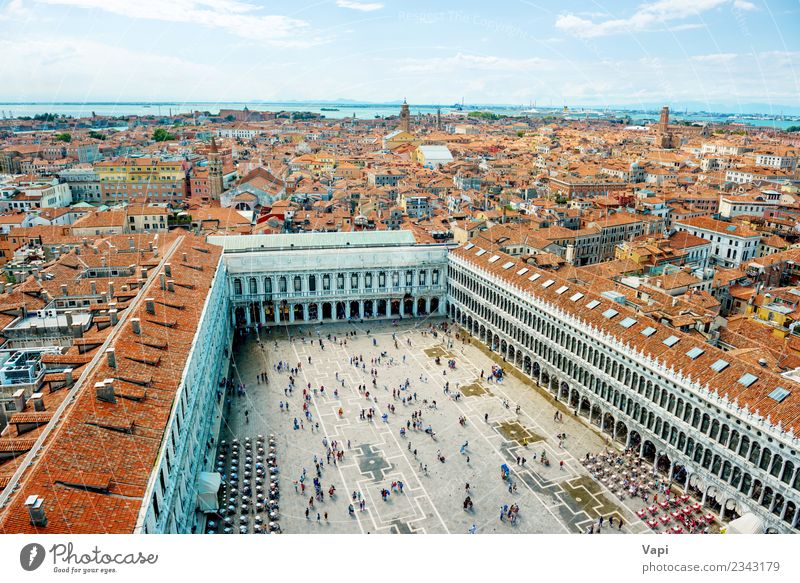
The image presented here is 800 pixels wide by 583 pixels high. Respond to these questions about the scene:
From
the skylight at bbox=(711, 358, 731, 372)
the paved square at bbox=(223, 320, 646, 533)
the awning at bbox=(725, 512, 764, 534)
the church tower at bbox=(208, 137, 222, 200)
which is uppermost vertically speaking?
the church tower at bbox=(208, 137, 222, 200)

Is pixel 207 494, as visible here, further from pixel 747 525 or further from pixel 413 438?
pixel 747 525

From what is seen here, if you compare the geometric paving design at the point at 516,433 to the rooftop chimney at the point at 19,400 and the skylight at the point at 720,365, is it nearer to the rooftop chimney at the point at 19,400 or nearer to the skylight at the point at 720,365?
the skylight at the point at 720,365

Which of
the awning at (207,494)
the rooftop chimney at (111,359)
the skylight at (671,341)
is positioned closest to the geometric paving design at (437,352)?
the skylight at (671,341)

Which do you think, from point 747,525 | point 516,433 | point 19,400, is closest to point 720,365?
point 747,525

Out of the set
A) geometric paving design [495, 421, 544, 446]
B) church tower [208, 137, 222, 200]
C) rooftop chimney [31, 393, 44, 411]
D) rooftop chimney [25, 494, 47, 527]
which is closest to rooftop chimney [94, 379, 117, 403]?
rooftop chimney [31, 393, 44, 411]

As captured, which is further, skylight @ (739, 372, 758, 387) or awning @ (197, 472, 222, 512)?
skylight @ (739, 372, 758, 387)

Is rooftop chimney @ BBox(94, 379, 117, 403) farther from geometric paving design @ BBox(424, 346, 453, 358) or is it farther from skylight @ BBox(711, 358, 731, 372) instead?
geometric paving design @ BBox(424, 346, 453, 358)
